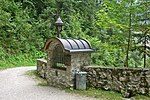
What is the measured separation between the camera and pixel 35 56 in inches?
719

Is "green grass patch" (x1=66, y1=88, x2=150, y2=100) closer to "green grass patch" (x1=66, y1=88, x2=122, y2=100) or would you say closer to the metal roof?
"green grass patch" (x1=66, y1=88, x2=122, y2=100)

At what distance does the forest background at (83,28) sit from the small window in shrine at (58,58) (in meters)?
2.15

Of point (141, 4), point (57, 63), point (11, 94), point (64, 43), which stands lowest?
point (11, 94)

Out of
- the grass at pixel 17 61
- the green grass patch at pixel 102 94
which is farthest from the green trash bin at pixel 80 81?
the grass at pixel 17 61

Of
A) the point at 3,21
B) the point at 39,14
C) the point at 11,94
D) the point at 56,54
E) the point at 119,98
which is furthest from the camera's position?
the point at 39,14

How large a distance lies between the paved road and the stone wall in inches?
47.1

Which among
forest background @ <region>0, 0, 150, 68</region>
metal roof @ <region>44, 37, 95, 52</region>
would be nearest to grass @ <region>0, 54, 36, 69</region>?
forest background @ <region>0, 0, 150, 68</region>

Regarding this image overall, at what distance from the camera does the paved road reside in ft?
25.1

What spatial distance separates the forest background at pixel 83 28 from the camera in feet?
31.0

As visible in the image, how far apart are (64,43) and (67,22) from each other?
14843 millimetres

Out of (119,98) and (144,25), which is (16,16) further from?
(119,98)

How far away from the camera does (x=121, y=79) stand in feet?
25.8

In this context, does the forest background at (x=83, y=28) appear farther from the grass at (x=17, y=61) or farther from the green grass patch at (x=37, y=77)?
the green grass patch at (x=37, y=77)

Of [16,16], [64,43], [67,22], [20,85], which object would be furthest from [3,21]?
[64,43]
